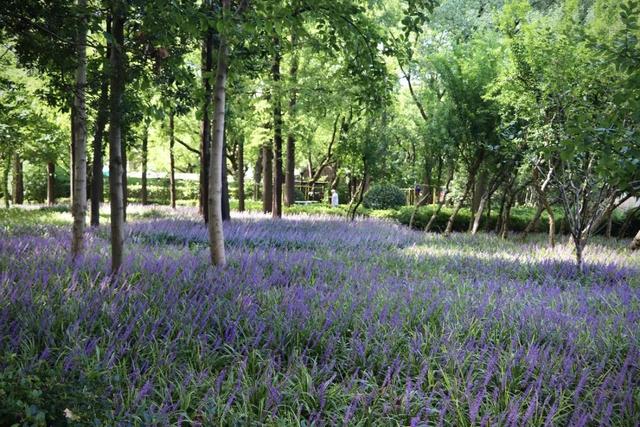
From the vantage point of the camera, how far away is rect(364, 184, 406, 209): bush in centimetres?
2308

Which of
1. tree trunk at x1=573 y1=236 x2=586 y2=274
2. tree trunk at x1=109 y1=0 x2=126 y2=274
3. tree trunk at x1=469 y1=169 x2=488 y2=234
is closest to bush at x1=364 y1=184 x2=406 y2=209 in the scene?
tree trunk at x1=469 y1=169 x2=488 y2=234

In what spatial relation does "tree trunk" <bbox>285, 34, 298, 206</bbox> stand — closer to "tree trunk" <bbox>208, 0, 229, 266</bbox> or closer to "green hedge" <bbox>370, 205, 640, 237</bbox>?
"tree trunk" <bbox>208, 0, 229, 266</bbox>

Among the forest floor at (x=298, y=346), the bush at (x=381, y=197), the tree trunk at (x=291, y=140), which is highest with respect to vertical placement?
the tree trunk at (x=291, y=140)

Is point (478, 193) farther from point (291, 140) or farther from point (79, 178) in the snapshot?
point (79, 178)

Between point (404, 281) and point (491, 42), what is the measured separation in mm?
8789

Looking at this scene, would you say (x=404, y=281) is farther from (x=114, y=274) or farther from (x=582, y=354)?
(x=114, y=274)

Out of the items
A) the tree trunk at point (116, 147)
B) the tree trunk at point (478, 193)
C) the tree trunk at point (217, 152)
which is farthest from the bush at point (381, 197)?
the tree trunk at point (116, 147)

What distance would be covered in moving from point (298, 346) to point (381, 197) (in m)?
20.1

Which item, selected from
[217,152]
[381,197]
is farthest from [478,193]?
[217,152]

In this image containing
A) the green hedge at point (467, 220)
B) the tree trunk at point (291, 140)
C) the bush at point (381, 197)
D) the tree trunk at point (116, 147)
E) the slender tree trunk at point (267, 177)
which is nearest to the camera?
the tree trunk at point (116, 147)

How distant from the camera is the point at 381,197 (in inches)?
910

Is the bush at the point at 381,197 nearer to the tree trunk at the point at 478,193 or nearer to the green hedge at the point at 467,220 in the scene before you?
the green hedge at the point at 467,220

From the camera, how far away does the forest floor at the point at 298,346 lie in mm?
2400

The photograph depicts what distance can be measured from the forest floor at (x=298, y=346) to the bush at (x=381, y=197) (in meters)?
16.9
